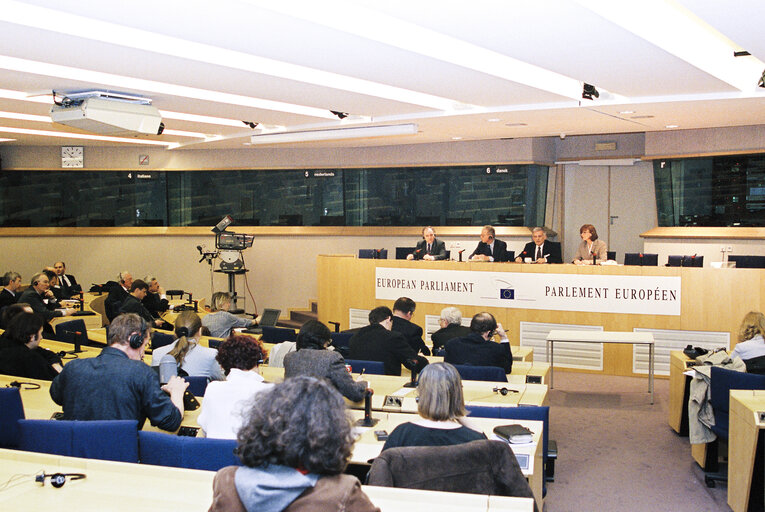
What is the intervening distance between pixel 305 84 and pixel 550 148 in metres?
7.16

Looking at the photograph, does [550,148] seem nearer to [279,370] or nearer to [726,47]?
[726,47]

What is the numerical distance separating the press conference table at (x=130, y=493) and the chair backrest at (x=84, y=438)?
343mm

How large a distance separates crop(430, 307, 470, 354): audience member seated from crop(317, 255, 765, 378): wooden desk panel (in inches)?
100.0

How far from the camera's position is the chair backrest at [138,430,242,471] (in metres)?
3.61

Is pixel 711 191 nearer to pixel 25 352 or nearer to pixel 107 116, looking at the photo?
pixel 107 116

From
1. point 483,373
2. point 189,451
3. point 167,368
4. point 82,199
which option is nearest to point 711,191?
point 483,373

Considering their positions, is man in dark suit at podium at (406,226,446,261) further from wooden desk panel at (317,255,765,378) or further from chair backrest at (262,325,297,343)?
chair backrest at (262,325,297,343)

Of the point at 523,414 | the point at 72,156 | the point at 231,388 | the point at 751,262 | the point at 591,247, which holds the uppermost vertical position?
the point at 72,156

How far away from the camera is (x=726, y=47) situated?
6.55m

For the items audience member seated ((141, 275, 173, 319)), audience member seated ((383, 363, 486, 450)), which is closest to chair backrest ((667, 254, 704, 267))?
audience member seated ((383, 363, 486, 450))

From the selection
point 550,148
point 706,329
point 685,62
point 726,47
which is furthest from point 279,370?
point 550,148

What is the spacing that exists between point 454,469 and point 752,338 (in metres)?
4.20

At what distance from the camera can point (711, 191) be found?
445 inches

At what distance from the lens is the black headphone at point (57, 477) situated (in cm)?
315
